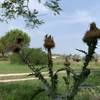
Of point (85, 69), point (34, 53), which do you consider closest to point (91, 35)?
point (85, 69)

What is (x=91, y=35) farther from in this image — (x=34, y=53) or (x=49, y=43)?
(x=34, y=53)

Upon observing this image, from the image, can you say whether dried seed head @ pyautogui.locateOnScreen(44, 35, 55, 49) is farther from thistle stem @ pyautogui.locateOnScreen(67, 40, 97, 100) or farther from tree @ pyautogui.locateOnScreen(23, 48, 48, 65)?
tree @ pyautogui.locateOnScreen(23, 48, 48, 65)

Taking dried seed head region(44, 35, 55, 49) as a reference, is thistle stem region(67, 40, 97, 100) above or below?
below

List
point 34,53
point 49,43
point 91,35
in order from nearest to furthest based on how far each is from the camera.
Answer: point 91,35 → point 49,43 → point 34,53

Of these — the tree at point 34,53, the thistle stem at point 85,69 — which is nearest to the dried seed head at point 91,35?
the thistle stem at point 85,69

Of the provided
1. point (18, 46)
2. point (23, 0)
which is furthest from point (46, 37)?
point (23, 0)

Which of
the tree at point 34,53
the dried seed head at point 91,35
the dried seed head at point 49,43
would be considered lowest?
the tree at point 34,53

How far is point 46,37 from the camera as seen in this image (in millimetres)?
4242

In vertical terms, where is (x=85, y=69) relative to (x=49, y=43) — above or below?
below

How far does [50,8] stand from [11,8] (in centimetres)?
155

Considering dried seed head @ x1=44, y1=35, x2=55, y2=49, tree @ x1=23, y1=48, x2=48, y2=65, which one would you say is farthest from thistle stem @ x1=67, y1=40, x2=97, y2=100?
tree @ x1=23, y1=48, x2=48, y2=65

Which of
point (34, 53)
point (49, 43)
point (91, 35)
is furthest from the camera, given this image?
point (34, 53)

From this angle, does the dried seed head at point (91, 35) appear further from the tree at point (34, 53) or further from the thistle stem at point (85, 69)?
the tree at point (34, 53)

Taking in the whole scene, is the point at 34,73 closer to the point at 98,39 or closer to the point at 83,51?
the point at 83,51
